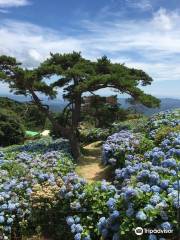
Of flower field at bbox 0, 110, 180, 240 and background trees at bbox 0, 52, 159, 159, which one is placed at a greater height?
background trees at bbox 0, 52, 159, 159

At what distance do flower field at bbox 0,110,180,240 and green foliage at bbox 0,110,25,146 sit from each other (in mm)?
31988

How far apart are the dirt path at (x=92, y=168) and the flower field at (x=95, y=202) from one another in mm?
1725

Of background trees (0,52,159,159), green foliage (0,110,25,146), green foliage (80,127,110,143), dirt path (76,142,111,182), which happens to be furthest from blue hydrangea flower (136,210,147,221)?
green foliage (0,110,25,146)

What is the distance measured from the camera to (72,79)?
1958 cm

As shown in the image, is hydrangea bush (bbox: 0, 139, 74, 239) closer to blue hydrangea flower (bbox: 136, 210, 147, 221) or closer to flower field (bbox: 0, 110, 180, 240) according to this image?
flower field (bbox: 0, 110, 180, 240)

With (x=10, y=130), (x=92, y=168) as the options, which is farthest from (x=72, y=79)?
(x=10, y=130)

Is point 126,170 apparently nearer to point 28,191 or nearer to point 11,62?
point 28,191

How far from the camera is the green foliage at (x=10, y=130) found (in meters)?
44.6

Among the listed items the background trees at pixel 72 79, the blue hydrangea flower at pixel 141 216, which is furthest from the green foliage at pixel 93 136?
the blue hydrangea flower at pixel 141 216

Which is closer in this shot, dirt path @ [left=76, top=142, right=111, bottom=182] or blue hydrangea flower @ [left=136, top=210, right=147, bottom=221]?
blue hydrangea flower @ [left=136, top=210, right=147, bottom=221]

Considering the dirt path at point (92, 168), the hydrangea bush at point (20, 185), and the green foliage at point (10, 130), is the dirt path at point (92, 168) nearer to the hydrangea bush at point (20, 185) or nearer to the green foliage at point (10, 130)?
the hydrangea bush at point (20, 185)

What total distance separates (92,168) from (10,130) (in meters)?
29.7

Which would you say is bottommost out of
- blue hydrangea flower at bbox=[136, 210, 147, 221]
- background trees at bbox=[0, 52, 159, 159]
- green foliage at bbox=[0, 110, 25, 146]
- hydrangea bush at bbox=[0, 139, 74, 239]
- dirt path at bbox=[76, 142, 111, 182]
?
green foliage at bbox=[0, 110, 25, 146]

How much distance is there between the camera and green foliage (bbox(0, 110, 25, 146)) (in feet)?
146
